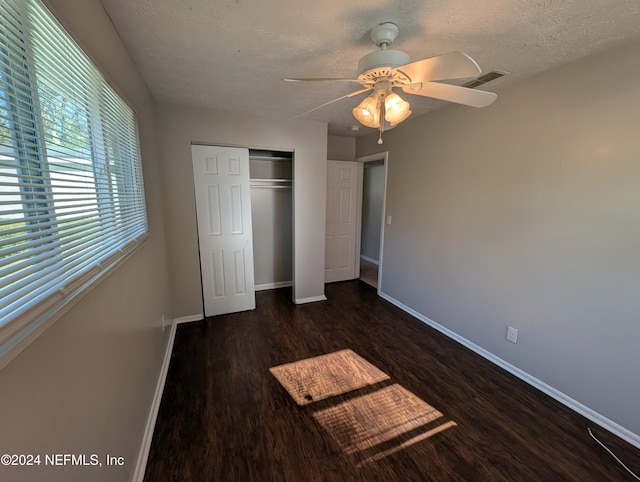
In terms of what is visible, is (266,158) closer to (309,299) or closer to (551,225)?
(309,299)

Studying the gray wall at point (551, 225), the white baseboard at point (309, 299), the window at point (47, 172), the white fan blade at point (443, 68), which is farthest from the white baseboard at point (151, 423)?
the gray wall at point (551, 225)

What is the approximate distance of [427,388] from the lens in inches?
82.0

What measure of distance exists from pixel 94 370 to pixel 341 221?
359 centimetres

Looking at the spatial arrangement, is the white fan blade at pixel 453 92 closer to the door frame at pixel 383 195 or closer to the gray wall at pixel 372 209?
the door frame at pixel 383 195

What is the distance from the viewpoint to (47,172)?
2.59 feet

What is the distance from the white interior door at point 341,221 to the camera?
412 cm

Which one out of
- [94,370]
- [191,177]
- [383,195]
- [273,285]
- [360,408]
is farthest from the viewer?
[273,285]

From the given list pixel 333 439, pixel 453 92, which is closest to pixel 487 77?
pixel 453 92

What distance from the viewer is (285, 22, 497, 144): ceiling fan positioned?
1.22 m

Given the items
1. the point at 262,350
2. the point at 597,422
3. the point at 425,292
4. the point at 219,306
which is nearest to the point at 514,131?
the point at 425,292

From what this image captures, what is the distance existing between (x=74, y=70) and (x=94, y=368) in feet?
3.66

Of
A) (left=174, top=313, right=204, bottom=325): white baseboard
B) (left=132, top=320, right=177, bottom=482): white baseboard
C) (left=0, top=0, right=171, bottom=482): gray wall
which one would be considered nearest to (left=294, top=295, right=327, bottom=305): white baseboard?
(left=174, top=313, right=204, bottom=325): white baseboard

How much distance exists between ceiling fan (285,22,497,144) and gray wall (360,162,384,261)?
4.06m

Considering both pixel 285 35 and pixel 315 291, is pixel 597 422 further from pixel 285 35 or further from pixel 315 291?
pixel 285 35
